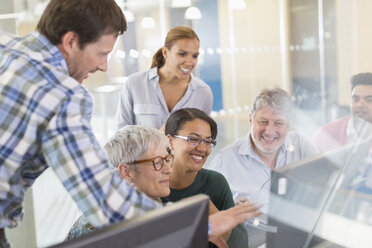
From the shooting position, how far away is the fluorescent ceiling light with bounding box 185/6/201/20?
4258 millimetres

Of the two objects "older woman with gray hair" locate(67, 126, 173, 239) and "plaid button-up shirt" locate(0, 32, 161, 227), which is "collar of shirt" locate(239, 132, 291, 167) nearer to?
"older woman with gray hair" locate(67, 126, 173, 239)

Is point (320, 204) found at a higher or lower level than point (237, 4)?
lower

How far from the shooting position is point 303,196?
44.8 inches

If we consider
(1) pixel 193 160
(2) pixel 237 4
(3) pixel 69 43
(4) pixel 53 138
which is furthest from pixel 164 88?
(2) pixel 237 4

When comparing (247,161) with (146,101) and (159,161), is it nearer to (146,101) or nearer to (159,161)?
(146,101)

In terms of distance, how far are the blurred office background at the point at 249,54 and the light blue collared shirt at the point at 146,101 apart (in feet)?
3.38

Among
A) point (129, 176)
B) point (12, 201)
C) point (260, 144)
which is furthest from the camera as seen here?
point (260, 144)

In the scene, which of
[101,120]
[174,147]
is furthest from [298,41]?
[174,147]

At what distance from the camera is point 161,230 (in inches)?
29.7

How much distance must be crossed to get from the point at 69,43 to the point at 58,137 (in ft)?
0.88

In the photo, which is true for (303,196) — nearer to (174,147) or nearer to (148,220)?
(148,220)

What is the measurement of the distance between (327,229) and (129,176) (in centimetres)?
64

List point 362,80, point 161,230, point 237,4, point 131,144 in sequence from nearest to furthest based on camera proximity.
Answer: point 161,230, point 131,144, point 362,80, point 237,4

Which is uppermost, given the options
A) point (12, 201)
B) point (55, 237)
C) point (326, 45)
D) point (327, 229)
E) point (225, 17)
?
point (225, 17)
